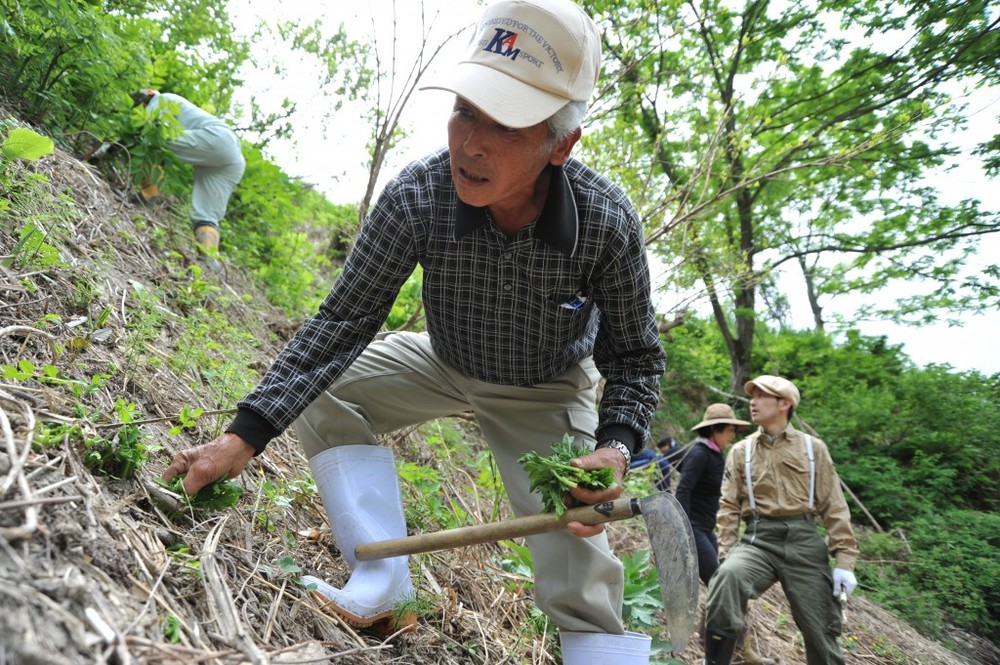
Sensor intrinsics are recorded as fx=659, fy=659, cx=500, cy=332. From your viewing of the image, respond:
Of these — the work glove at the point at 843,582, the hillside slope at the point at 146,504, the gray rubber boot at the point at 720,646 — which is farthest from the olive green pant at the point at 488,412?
the work glove at the point at 843,582

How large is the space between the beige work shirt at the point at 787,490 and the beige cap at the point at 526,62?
3807 mm

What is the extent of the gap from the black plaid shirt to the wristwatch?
0.26ft

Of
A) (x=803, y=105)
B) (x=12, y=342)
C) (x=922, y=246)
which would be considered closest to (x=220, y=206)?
(x=12, y=342)

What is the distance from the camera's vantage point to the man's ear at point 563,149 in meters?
2.26

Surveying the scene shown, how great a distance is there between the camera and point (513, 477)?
2.61 meters

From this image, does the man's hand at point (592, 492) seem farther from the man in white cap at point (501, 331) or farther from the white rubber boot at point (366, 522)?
the white rubber boot at point (366, 522)

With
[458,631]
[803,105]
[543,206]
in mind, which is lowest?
[458,631]

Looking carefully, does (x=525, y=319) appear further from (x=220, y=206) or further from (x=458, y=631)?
(x=220, y=206)

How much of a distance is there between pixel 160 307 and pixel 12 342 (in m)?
1.44

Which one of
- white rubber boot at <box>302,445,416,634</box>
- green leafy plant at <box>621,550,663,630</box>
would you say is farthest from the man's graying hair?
green leafy plant at <box>621,550,663,630</box>

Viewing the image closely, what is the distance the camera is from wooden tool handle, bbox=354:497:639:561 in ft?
6.67

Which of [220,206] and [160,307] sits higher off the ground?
[220,206]

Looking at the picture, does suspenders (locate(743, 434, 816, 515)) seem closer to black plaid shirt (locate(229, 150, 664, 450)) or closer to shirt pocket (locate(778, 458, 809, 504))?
shirt pocket (locate(778, 458, 809, 504))

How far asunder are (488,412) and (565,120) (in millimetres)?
1173
